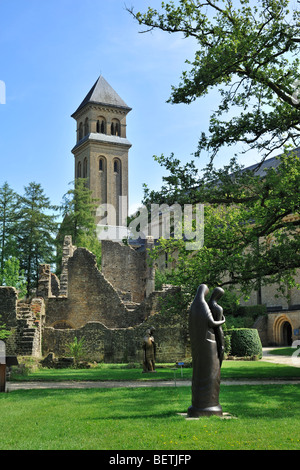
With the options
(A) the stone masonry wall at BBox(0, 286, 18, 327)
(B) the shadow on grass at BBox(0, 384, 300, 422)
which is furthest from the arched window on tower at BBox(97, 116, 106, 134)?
(B) the shadow on grass at BBox(0, 384, 300, 422)

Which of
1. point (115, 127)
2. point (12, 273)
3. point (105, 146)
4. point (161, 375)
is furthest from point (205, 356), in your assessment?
point (115, 127)

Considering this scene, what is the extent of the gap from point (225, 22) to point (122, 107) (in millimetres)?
75426

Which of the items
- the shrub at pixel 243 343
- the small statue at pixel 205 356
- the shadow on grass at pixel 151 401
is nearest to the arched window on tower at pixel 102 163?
the shrub at pixel 243 343

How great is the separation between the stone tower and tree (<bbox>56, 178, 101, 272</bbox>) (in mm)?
41559

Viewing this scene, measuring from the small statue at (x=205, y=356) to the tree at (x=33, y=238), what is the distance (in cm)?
3170

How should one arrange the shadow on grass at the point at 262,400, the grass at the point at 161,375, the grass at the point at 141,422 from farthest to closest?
1. the grass at the point at 161,375
2. the shadow on grass at the point at 262,400
3. the grass at the point at 141,422

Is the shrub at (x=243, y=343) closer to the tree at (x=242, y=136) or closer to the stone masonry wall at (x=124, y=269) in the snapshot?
the tree at (x=242, y=136)

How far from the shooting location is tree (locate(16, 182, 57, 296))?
40.3 meters

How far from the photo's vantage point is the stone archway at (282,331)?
43.2m

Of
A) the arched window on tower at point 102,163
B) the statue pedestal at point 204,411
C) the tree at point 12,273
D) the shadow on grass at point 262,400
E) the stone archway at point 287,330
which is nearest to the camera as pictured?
the statue pedestal at point 204,411

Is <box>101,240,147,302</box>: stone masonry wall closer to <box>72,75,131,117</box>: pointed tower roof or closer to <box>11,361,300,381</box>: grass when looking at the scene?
<box>11,361,300,381</box>: grass

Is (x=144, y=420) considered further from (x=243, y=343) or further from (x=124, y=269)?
(x=124, y=269)
